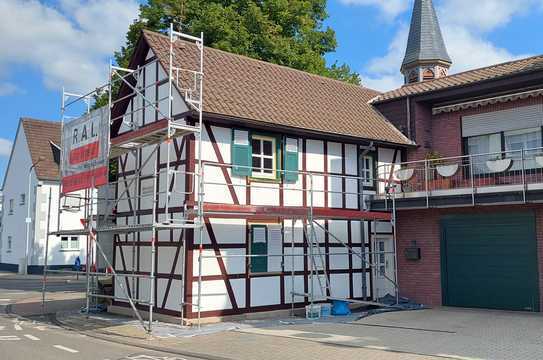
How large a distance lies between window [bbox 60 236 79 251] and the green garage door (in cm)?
2447

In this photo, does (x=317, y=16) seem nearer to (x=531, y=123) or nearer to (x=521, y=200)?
(x=531, y=123)

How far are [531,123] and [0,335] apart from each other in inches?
596

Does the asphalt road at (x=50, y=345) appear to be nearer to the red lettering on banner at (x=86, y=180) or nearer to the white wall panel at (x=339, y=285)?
the red lettering on banner at (x=86, y=180)

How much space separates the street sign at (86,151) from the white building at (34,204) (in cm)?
1635

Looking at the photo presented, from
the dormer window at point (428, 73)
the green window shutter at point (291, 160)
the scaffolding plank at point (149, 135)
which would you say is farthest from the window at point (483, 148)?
the scaffolding plank at point (149, 135)

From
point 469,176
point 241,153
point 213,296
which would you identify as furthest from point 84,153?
point 469,176

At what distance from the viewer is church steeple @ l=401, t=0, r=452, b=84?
2475cm

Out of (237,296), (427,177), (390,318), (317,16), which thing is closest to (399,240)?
(427,177)

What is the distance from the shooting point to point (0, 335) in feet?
41.0

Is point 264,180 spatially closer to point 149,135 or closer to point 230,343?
point 149,135

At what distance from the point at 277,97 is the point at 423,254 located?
6.68 m

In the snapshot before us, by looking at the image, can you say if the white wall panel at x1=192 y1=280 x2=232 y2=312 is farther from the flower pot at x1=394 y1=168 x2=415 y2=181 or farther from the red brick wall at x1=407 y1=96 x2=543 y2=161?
the red brick wall at x1=407 y1=96 x2=543 y2=161

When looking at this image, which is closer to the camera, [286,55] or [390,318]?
[390,318]

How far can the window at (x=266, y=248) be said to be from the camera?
1510cm
